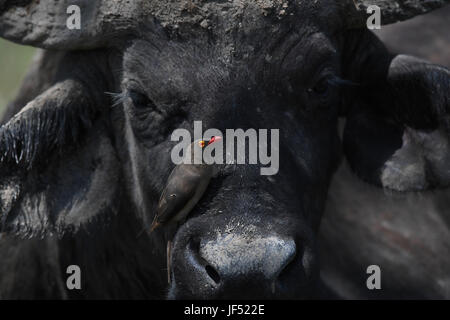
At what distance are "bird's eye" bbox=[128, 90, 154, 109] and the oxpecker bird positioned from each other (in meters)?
0.34

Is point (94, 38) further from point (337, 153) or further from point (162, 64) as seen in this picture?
point (337, 153)

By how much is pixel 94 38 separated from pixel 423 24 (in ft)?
10.4

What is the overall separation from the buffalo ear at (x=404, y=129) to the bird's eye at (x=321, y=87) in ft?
1.38

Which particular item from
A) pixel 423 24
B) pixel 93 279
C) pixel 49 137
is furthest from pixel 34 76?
pixel 423 24

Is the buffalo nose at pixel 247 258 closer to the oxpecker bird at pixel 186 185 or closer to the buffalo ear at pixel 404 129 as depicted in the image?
the oxpecker bird at pixel 186 185

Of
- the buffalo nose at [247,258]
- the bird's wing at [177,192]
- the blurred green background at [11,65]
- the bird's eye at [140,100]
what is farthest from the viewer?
the blurred green background at [11,65]

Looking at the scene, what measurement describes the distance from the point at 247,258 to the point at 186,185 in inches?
15.2

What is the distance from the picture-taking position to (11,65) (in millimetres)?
9320

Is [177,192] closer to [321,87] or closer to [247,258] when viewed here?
[247,258]

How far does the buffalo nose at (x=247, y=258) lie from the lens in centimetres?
299

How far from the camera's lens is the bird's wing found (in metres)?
3.20

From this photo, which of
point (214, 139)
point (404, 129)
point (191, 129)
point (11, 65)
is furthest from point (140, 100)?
point (11, 65)

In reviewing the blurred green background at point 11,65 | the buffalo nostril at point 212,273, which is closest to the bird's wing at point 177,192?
the buffalo nostril at point 212,273
